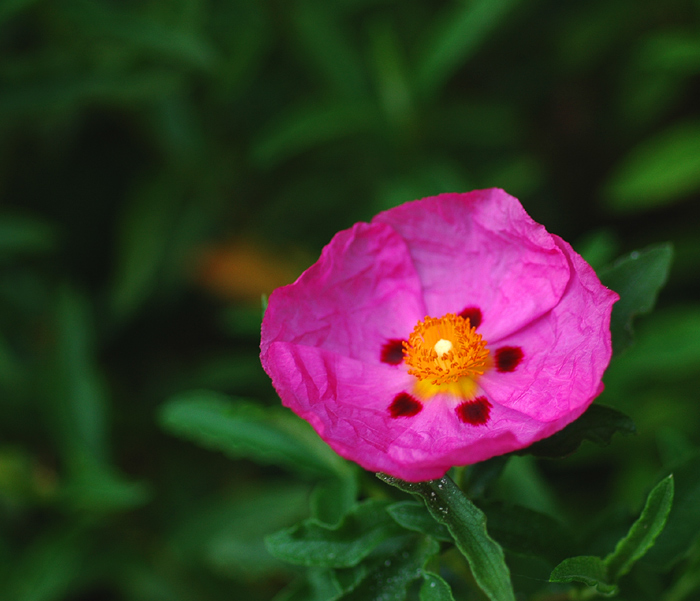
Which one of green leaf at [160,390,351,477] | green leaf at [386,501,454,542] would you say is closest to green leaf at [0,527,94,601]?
green leaf at [160,390,351,477]

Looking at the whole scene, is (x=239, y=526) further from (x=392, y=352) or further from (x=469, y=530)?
(x=469, y=530)

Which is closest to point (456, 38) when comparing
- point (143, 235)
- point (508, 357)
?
point (143, 235)

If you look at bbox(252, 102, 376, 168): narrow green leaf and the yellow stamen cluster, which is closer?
the yellow stamen cluster

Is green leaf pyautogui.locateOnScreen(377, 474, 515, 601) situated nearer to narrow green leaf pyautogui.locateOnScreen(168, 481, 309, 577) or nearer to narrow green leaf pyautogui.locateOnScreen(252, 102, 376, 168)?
narrow green leaf pyautogui.locateOnScreen(168, 481, 309, 577)

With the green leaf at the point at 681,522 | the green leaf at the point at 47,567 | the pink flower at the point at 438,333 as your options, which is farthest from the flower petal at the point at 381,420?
the green leaf at the point at 47,567

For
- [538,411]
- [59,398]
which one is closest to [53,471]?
[59,398]
